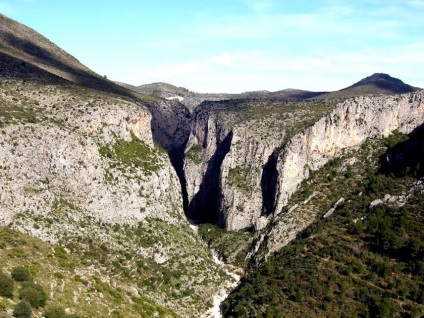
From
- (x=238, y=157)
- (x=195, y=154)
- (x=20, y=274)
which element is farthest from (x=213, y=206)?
(x=20, y=274)

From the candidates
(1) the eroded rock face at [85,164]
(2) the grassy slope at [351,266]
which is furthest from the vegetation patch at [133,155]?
(2) the grassy slope at [351,266]

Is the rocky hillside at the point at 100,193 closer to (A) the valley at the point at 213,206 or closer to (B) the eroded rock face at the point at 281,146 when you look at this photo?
(A) the valley at the point at 213,206

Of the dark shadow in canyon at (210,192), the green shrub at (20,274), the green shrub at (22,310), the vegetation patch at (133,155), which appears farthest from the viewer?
the dark shadow in canyon at (210,192)

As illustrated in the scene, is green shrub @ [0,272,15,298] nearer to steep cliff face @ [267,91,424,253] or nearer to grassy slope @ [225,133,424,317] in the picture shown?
grassy slope @ [225,133,424,317]

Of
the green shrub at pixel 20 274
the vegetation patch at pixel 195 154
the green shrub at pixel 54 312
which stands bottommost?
the green shrub at pixel 54 312

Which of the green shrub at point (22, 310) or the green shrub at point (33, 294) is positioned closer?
the green shrub at point (22, 310)

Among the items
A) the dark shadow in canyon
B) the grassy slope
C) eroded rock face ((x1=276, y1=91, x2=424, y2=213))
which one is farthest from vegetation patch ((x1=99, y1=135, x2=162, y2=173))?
eroded rock face ((x1=276, y1=91, x2=424, y2=213))

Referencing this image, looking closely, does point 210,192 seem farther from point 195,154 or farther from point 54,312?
point 54,312
